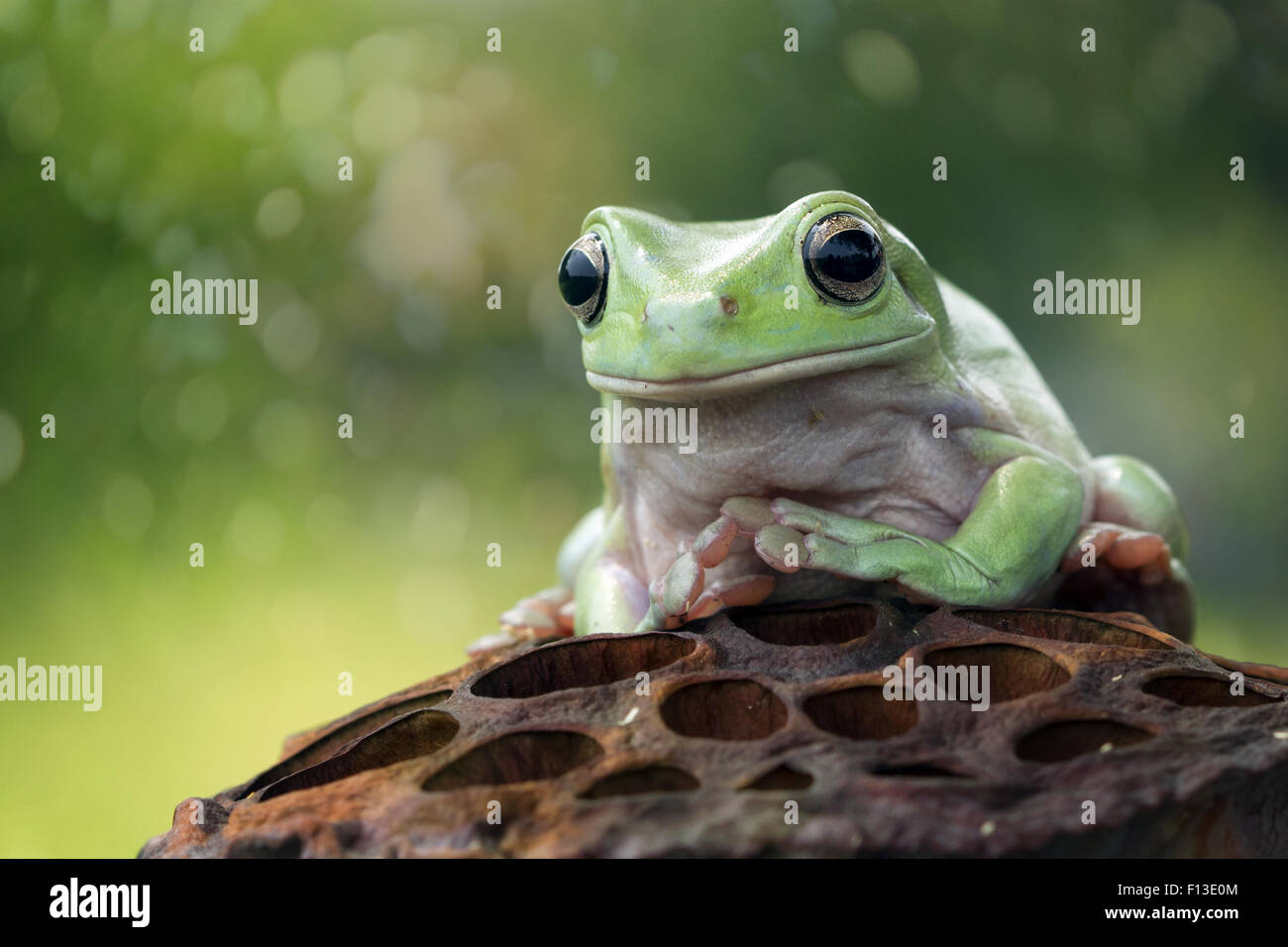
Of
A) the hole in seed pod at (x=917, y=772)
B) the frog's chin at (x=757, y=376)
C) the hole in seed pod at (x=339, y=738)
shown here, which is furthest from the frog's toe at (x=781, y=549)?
the hole in seed pod at (x=339, y=738)

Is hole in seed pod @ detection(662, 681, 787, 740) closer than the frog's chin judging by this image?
Yes

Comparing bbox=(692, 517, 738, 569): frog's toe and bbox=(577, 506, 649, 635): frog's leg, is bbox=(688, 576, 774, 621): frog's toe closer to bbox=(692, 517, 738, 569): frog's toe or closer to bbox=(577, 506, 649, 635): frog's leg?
bbox=(692, 517, 738, 569): frog's toe

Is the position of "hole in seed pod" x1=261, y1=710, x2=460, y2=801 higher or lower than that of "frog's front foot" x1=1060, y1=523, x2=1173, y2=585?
lower

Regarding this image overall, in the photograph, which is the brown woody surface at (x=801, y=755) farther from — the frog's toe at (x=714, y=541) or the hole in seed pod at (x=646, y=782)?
the frog's toe at (x=714, y=541)

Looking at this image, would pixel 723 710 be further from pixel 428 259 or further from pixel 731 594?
pixel 428 259

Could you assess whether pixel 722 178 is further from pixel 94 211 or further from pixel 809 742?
pixel 809 742

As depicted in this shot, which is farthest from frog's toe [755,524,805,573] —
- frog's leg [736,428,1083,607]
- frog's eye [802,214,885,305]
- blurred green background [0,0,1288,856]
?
blurred green background [0,0,1288,856]

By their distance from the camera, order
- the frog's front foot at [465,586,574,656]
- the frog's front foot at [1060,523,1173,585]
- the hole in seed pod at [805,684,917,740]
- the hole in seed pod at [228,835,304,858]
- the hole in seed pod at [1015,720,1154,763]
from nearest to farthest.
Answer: the hole in seed pod at [228,835,304,858]
the hole in seed pod at [1015,720,1154,763]
the hole in seed pod at [805,684,917,740]
the frog's front foot at [1060,523,1173,585]
the frog's front foot at [465,586,574,656]
